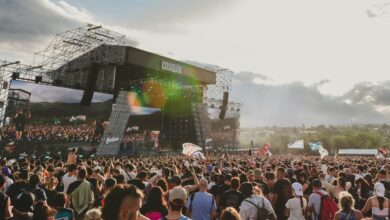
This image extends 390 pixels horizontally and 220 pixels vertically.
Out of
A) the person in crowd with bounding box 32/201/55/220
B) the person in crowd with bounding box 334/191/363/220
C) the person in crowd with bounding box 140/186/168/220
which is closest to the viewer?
the person in crowd with bounding box 32/201/55/220

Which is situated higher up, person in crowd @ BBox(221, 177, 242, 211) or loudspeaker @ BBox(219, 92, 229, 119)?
loudspeaker @ BBox(219, 92, 229, 119)

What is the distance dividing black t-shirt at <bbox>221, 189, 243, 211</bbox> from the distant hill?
1036 inches

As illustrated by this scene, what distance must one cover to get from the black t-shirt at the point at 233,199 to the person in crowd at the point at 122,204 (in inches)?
164

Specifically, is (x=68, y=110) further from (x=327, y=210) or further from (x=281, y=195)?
(x=327, y=210)

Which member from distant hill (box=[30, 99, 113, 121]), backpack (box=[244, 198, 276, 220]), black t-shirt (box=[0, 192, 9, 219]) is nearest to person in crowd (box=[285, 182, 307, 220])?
backpack (box=[244, 198, 276, 220])

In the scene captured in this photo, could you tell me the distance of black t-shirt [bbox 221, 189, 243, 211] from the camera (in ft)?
22.4

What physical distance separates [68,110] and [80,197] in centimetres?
2644

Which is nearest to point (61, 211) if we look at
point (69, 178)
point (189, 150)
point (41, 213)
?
point (41, 213)

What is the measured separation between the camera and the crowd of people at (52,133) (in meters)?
27.9

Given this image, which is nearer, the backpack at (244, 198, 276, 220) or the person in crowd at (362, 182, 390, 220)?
the backpack at (244, 198, 276, 220)

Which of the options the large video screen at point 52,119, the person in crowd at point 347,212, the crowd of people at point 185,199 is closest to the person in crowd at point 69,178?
the crowd of people at point 185,199

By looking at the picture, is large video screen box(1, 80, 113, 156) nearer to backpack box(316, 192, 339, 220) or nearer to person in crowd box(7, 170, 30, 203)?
person in crowd box(7, 170, 30, 203)

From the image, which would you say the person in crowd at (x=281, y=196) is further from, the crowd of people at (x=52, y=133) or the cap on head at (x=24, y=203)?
the crowd of people at (x=52, y=133)

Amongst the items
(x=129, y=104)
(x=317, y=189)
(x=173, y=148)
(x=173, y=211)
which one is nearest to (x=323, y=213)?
(x=317, y=189)
